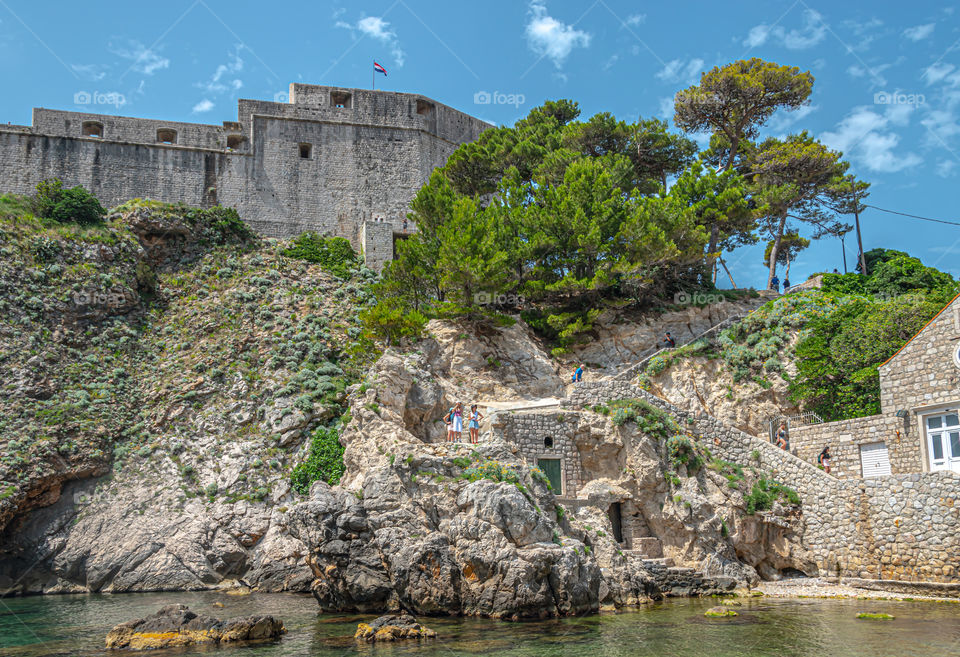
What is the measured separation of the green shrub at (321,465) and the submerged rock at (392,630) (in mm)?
8359

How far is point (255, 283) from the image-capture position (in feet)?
99.6

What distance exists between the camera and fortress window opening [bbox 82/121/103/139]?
34.0 metres

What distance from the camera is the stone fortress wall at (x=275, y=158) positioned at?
33.1 metres

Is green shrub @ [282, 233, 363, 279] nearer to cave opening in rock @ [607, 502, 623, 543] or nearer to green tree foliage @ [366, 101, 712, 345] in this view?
green tree foliage @ [366, 101, 712, 345]

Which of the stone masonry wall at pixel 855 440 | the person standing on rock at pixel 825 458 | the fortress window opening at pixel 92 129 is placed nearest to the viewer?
the stone masonry wall at pixel 855 440

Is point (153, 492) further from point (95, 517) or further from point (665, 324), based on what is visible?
point (665, 324)

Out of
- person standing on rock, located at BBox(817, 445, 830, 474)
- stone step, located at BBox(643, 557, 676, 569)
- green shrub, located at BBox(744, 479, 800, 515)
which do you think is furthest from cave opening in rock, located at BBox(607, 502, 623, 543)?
person standing on rock, located at BBox(817, 445, 830, 474)

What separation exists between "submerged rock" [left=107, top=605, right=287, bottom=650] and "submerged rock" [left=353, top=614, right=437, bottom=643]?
5.71 feet

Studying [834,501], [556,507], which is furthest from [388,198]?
[834,501]

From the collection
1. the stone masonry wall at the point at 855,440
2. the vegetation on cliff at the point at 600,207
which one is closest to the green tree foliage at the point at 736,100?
the vegetation on cliff at the point at 600,207

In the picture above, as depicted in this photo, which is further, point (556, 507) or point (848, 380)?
point (848, 380)

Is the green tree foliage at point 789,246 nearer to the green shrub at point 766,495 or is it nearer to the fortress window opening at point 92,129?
the green shrub at point 766,495

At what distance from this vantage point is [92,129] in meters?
34.4

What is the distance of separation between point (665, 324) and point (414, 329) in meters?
10.2
